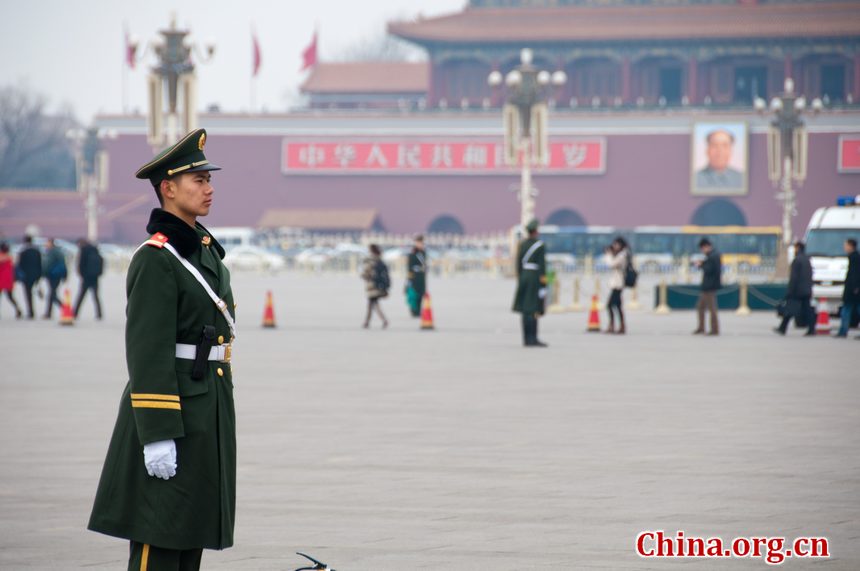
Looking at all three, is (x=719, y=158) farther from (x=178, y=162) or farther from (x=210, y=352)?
(x=210, y=352)

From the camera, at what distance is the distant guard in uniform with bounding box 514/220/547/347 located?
49.7 ft

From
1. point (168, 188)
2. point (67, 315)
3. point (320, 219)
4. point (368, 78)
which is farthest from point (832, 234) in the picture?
point (368, 78)

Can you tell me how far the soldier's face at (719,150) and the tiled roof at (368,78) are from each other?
12498 millimetres

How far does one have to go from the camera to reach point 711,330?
57.4ft

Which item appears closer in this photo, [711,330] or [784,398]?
[784,398]

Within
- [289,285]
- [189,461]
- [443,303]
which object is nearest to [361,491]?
[189,461]

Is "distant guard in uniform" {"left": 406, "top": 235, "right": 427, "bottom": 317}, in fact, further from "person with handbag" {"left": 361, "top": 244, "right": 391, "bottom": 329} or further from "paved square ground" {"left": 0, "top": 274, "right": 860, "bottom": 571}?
"paved square ground" {"left": 0, "top": 274, "right": 860, "bottom": 571}

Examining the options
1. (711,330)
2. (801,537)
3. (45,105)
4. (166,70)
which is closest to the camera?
(801,537)

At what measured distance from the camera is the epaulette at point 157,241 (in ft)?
13.1

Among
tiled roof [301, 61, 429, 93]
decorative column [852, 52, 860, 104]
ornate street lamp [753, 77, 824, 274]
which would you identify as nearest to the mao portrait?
ornate street lamp [753, 77, 824, 274]

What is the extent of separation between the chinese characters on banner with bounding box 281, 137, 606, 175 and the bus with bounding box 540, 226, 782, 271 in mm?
2453

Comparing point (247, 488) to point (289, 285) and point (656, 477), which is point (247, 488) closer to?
point (656, 477)

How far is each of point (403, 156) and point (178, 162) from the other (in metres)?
44.1

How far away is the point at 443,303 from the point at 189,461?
2179 cm
